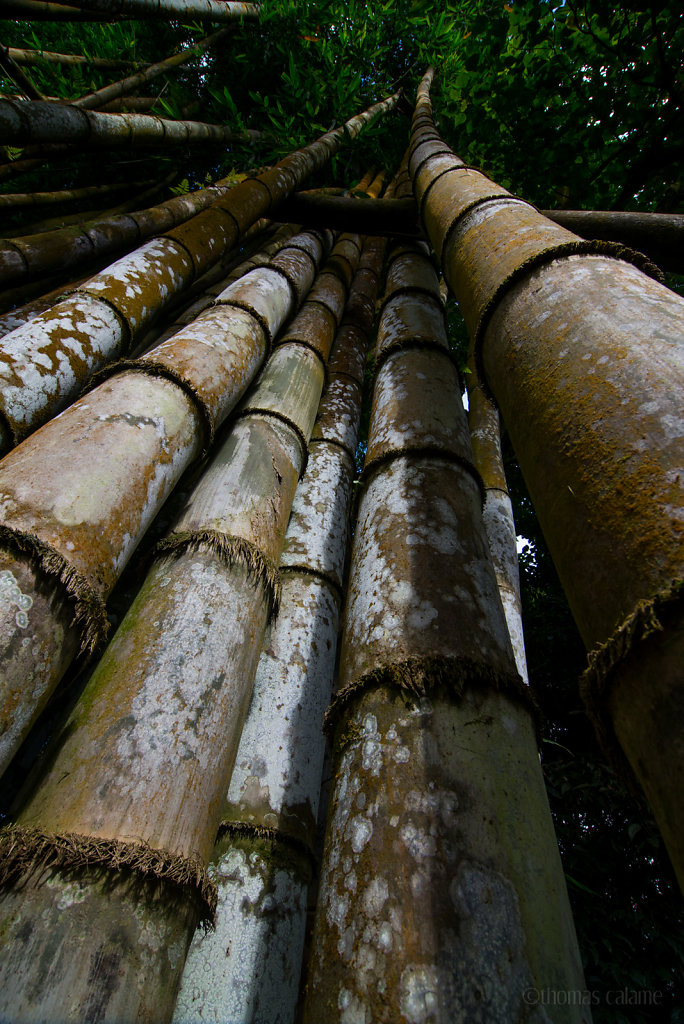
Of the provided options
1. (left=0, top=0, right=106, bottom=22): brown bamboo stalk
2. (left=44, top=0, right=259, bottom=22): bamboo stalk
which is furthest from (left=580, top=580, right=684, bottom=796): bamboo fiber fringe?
(left=0, top=0, right=106, bottom=22): brown bamboo stalk

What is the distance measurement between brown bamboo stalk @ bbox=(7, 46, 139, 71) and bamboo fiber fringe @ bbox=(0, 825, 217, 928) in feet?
19.1

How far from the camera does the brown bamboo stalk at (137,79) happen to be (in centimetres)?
404

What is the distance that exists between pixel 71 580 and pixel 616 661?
101 centimetres

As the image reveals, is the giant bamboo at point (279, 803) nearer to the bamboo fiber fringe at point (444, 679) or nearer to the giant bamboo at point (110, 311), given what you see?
the bamboo fiber fringe at point (444, 679)

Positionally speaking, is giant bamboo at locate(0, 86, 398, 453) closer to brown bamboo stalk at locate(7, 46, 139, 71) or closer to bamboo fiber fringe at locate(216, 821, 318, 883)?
bamboo fiber fringe at locate(216, 821, 318, 883)

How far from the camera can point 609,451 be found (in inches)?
29.1

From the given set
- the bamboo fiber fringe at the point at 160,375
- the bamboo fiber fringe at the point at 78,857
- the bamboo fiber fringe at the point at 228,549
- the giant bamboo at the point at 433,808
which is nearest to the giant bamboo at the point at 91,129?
the bamboo fiber fringe at the point at 160,375

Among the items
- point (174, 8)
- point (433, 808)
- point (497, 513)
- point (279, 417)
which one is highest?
point (174, 8)

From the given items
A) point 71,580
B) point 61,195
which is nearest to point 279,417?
point 71,580

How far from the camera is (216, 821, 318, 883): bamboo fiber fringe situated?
1.23 m

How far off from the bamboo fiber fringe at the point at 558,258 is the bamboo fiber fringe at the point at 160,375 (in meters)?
0.87

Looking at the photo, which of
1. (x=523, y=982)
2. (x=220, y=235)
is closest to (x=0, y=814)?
(x=523, y=982)

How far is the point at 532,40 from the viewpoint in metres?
3.11

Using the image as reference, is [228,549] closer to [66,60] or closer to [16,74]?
[16,74]
